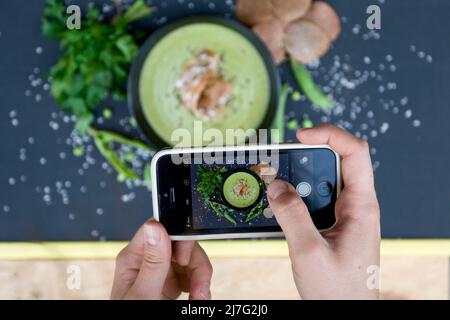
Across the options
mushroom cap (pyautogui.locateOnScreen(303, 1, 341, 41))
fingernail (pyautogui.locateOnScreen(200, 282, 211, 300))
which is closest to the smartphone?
fingernail (pyautogui.locateOnScreen(200, 282, 211, 300))

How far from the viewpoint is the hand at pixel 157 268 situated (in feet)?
2.27

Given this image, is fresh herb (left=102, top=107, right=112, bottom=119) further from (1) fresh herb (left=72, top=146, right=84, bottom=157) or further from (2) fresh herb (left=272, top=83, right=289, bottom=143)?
(2) fresh herb (left=272, top=83, right=289, bottom=143)

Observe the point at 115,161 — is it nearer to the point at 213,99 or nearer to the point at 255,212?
the point at 213,99

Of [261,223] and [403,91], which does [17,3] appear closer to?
[261,223]

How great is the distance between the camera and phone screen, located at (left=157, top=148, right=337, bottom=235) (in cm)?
71

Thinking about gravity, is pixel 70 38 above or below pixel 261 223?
above

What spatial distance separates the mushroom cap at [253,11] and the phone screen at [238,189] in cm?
30

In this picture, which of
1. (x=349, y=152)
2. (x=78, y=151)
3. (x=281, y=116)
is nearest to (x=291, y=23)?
(x=281, y=116)

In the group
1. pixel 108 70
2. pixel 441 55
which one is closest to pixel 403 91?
pixel 441 55

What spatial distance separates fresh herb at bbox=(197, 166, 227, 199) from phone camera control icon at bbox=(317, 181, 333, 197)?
132 mm

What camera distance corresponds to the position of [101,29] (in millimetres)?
915

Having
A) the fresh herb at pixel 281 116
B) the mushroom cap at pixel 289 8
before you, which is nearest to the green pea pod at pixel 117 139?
the fresh herb at pixel 281 116
